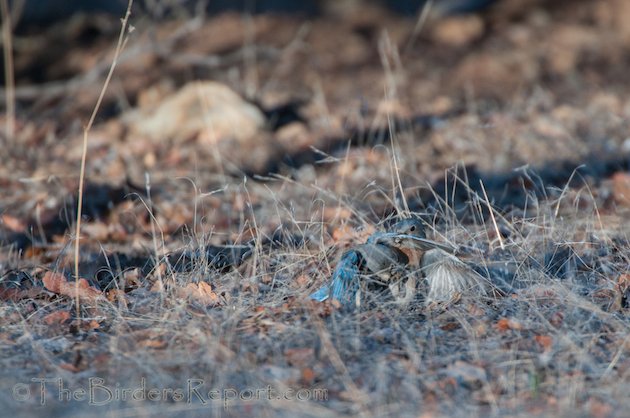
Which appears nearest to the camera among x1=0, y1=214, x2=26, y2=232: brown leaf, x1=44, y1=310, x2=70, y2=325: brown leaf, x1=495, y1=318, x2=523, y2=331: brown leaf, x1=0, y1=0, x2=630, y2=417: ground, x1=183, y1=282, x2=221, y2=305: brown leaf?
x1=0, y1=0, x2=630, y2=417: ground

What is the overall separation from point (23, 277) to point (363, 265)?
1600mm

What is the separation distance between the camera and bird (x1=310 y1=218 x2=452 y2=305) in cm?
371

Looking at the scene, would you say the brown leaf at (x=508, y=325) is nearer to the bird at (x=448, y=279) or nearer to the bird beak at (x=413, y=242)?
the bird at (x=448, y=279)

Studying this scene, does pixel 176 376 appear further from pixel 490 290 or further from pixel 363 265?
pixel 490 290

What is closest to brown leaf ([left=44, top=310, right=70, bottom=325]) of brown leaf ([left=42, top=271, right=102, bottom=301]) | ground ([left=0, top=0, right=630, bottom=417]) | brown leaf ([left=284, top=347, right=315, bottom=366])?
ground ([left=0, top=0, right=630, bottom=417])

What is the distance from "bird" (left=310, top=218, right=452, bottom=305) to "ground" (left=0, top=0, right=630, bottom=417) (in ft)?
0.29

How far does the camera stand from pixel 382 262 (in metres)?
3.78

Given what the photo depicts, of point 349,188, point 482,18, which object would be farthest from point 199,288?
point 482,18

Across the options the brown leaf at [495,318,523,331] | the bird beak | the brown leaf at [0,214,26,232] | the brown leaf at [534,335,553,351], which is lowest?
the brown leaf at [0,214,26,232]

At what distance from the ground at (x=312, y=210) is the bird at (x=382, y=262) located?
9 centimetres

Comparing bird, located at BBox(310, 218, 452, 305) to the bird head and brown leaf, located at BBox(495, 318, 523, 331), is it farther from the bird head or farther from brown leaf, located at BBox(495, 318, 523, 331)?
brown leaf, located at BBox(495, 318, 523, 331)

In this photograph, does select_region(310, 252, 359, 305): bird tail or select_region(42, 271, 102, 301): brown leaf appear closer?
select_region(310, 252, 359, 305): bird tail

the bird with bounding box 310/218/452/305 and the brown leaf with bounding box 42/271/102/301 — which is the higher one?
the bird with bounding box 310/218/452/305

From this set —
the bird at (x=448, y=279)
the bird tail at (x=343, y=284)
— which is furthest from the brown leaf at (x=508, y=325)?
the bird tail at (x=343, y=284)
